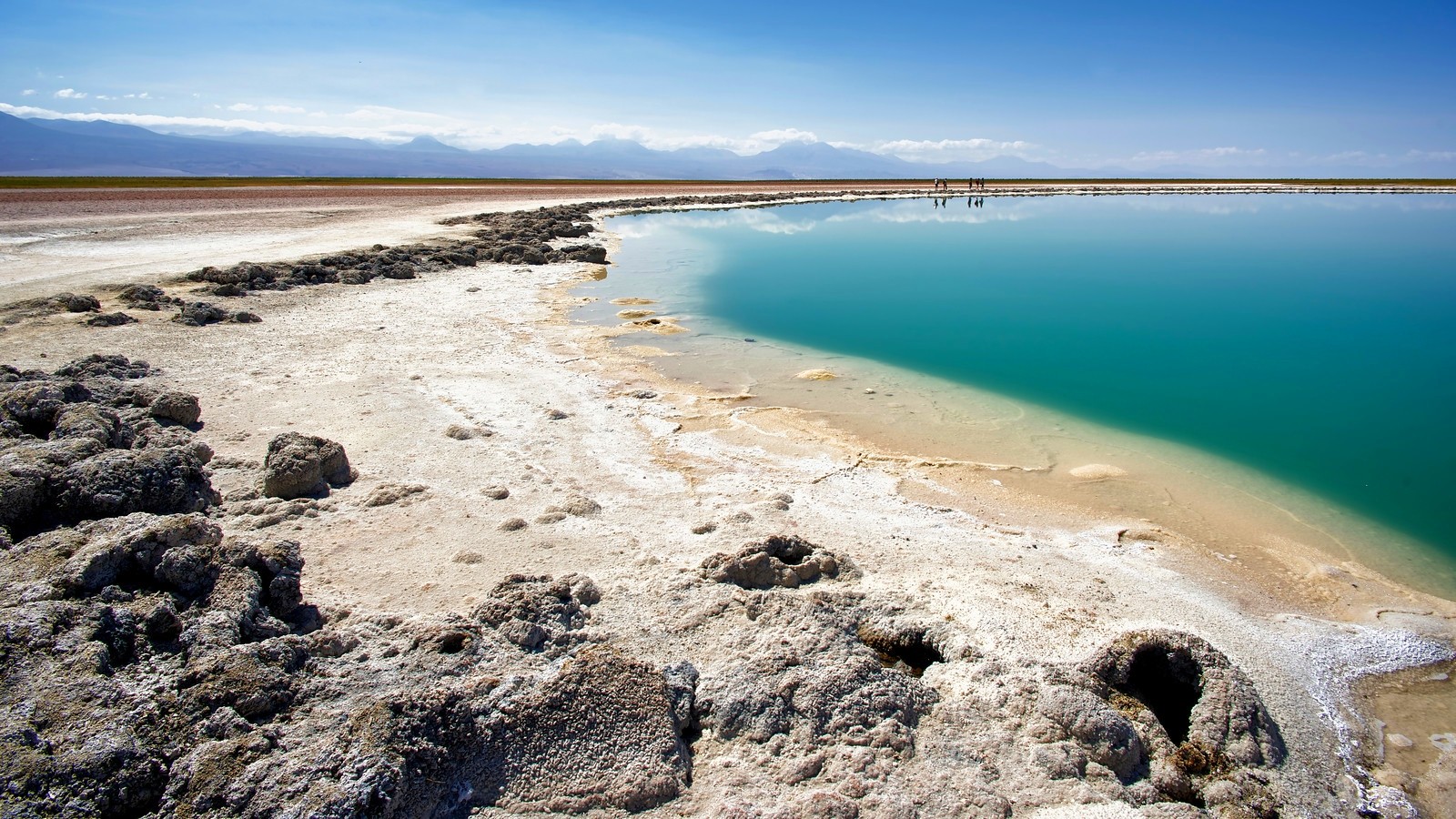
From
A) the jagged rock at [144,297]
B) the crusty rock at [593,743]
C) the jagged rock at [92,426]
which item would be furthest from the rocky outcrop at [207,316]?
the crusty rock at [593,743]

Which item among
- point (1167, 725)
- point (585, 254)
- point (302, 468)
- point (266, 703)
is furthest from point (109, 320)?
point (1167, 725)

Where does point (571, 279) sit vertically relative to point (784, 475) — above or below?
above

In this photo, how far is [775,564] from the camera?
464 cm

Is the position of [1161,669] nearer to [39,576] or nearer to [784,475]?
[784,475]

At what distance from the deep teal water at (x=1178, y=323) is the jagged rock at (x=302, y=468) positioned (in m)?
8.00

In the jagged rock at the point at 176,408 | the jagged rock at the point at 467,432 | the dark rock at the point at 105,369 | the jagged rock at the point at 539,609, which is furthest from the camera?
the dark rock at the point at 105,369

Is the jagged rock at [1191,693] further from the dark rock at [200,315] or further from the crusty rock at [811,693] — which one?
the dark rock at [200,315]

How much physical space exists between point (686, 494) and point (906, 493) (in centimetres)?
187

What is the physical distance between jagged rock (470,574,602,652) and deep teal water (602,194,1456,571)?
6870mm

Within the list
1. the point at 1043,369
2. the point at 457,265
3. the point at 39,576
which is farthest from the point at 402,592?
the point at 457,265

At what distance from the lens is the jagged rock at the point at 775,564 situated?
455 cm

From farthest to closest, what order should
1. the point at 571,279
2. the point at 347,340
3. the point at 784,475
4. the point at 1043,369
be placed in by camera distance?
the point at 571,279 < the point at 1043,369 < the point at 347,340 < the point at 784,475

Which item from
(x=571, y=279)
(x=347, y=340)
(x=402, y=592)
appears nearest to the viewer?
(x=402, y=592)

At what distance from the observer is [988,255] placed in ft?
83.1
